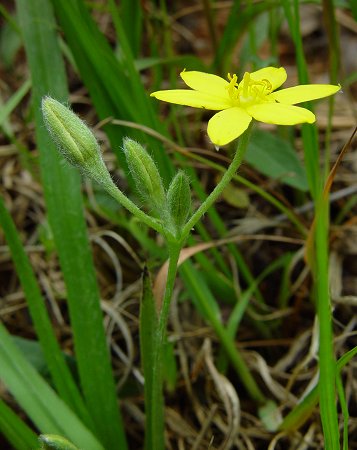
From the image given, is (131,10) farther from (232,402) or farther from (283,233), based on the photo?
(232,402)

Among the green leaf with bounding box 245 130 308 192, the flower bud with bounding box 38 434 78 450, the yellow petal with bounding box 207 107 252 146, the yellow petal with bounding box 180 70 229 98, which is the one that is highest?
the yellow petal with bounding box 180 70 229 98

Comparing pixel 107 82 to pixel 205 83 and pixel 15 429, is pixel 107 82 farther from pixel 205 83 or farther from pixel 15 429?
pixel 15 429

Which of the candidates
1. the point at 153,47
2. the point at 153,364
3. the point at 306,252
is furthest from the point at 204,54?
the point at 153,364

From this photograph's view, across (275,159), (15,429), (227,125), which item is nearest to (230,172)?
(227,125)

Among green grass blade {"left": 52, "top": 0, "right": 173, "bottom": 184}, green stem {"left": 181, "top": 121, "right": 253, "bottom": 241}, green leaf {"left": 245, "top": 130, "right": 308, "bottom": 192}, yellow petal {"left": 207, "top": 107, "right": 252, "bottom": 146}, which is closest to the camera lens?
yellow petal {"left": 207, "top": 107, "right": 252, "bottom": 146}

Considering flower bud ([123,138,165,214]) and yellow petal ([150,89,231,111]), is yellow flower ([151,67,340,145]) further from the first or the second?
flower bud ([123,138,165,214])

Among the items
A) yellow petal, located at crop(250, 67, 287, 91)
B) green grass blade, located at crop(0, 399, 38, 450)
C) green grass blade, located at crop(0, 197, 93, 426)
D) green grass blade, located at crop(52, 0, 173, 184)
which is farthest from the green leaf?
green grass blade, located at crop(0, 399, 38, 450)
